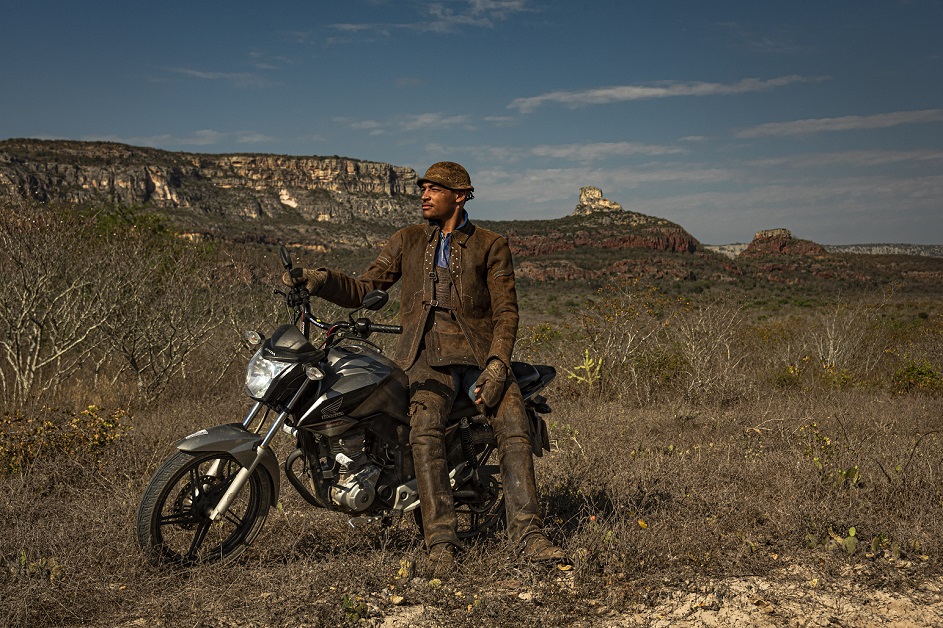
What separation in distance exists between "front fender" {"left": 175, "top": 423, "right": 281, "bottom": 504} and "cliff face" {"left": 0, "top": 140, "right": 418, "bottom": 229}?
6219cm

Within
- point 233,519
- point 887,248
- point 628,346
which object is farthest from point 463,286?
point 887,248

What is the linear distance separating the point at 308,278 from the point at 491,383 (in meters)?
1.15

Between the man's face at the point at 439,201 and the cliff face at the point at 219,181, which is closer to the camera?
the man's face at the point at 439,201

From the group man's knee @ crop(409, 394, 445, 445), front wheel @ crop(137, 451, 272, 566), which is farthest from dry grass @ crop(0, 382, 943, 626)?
man's knee @ crop(409, 394, 445, 445)

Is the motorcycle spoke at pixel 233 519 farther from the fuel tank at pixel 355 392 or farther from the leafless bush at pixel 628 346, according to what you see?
the leafless bush at pixel 628 346

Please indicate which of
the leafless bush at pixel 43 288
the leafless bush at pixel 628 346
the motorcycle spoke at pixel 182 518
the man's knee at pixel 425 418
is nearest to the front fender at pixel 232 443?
the motorcycle spoke at pixel 182 518

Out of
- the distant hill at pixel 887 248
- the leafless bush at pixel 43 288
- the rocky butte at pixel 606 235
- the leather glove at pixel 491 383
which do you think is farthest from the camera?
the distant hill at pixel 887 248

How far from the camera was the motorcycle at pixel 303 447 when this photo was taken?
11.4ft

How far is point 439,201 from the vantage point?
427cm

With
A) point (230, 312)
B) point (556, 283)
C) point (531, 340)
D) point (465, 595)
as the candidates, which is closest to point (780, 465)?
point (465, 595)

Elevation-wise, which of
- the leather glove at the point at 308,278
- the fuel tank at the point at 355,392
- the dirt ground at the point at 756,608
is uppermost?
the leather glove at the point at 308,278

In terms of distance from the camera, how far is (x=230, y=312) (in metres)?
10.4

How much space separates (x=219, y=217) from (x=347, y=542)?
73.0 metres

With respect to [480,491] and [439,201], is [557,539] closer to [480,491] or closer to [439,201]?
[480,491]
